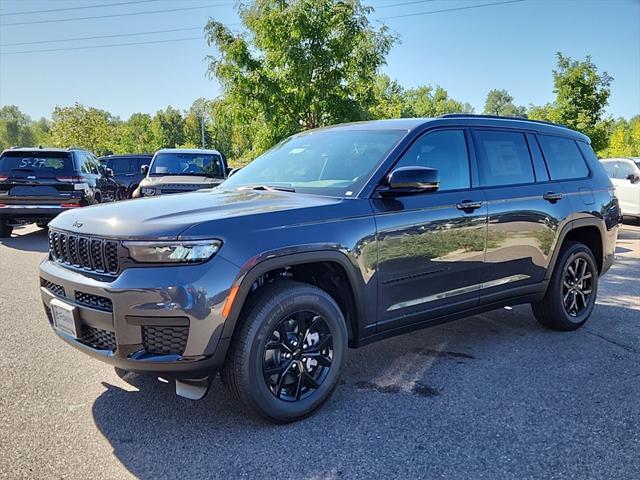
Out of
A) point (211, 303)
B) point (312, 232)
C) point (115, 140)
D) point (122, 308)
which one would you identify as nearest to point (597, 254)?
point (312, 232)

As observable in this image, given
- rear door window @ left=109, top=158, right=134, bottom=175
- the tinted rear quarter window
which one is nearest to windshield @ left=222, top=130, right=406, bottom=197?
the tinted rear quarter window

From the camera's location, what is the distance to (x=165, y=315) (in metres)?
2.68

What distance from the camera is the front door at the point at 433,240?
11.4 ft

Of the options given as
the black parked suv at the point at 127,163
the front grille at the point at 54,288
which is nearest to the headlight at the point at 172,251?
the front grille at the point at 54,288

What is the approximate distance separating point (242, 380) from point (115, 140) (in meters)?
55.0

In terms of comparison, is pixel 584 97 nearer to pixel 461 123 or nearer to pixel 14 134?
pixel 461 123

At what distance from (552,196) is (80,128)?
48.4 meters

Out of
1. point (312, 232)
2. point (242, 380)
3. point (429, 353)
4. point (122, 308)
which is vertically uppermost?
point (312, 232)

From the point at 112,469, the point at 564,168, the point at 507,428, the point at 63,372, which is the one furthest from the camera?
the point at 564,168

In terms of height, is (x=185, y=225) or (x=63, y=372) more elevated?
(x=185, y=225)

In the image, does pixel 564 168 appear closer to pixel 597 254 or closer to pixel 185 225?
pixel 597 254

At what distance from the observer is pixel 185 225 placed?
275cm

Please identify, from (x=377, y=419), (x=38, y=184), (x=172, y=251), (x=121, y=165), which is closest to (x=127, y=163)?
(x=121, y=165)

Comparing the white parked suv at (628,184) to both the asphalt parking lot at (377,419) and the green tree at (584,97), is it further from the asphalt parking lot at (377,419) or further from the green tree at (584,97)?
the asphalt parking lot at (377,419)
